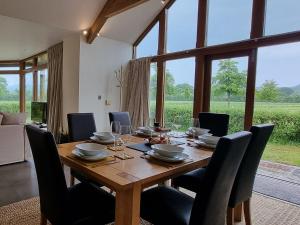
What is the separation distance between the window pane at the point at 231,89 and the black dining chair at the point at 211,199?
2.48 metres

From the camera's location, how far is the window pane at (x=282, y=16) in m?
3.20

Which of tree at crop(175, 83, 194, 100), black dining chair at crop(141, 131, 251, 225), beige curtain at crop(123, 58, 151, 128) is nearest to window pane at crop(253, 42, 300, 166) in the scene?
tree at crop(175, 83, 194, 100)

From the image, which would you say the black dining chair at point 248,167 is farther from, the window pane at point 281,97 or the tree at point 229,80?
the tree at point 229,80

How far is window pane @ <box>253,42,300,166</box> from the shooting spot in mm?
3293

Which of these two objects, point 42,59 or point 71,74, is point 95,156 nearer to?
point 71,74

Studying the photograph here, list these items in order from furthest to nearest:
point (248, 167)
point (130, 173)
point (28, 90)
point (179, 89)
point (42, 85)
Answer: point (28, 90) < point (42, 85) < point (179, 89) < point (248, 167) < point (130, 173)

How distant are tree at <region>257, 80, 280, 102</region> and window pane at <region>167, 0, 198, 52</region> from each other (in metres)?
1.48

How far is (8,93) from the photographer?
872 cm

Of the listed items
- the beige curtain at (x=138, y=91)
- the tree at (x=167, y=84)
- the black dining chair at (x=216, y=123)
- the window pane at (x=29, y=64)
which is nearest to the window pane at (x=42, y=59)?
the window pane at (x=29, y=64)

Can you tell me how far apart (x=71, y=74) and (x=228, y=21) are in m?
3.38

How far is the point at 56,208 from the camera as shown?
4.62ft

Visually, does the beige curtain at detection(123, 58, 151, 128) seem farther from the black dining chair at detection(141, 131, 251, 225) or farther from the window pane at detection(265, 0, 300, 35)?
the black dining chair at detection(141, 131, 251, 225)

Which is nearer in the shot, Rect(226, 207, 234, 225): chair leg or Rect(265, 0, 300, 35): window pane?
Rect(226, 207, 234, 225): chair leg

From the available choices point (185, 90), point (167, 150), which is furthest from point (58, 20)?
point (167, 150)
